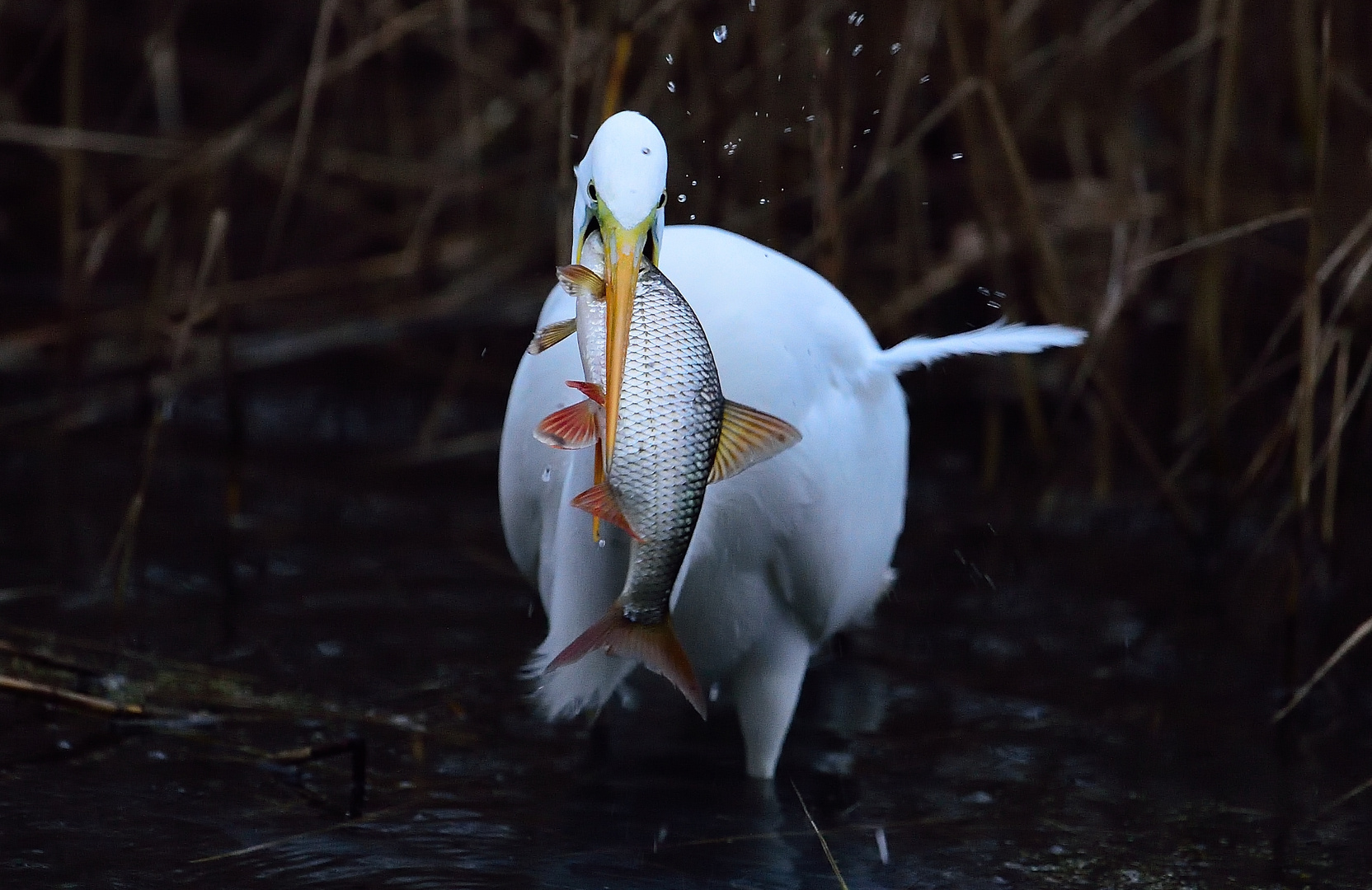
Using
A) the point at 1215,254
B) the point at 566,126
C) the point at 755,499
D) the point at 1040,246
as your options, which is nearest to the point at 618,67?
the point at 566,126

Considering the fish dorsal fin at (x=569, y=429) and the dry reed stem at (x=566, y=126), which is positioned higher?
the dry reed stem at (x=566, y=126)

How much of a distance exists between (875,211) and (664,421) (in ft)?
12.0

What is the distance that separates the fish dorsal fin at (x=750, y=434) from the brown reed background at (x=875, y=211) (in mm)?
1347

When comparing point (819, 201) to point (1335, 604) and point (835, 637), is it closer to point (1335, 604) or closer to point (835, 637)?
point (835, 637)

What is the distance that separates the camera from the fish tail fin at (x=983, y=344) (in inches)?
108

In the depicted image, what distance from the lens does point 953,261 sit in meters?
4.97

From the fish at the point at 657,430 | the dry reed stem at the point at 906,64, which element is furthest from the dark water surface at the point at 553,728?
the dry reed stem at the point at 906,64

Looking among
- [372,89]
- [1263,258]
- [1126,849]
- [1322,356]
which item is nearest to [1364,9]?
[1263,258]

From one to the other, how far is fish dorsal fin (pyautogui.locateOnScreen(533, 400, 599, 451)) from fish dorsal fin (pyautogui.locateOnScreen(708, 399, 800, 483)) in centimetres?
16

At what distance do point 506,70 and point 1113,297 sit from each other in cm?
250

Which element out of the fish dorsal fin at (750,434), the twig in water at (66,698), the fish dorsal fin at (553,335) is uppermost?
the fish dorsal fin at (553,335)

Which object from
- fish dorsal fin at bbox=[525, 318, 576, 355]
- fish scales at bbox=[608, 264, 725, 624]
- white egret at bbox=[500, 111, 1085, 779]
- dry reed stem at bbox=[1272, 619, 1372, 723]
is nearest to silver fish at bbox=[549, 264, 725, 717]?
fish scales at bbox=[608, 264, 725, 624]

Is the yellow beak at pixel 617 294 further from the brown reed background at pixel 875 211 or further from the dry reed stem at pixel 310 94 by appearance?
the dry reed stem at pixel 310 94

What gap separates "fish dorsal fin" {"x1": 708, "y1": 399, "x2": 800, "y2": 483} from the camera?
1973 millimetres
